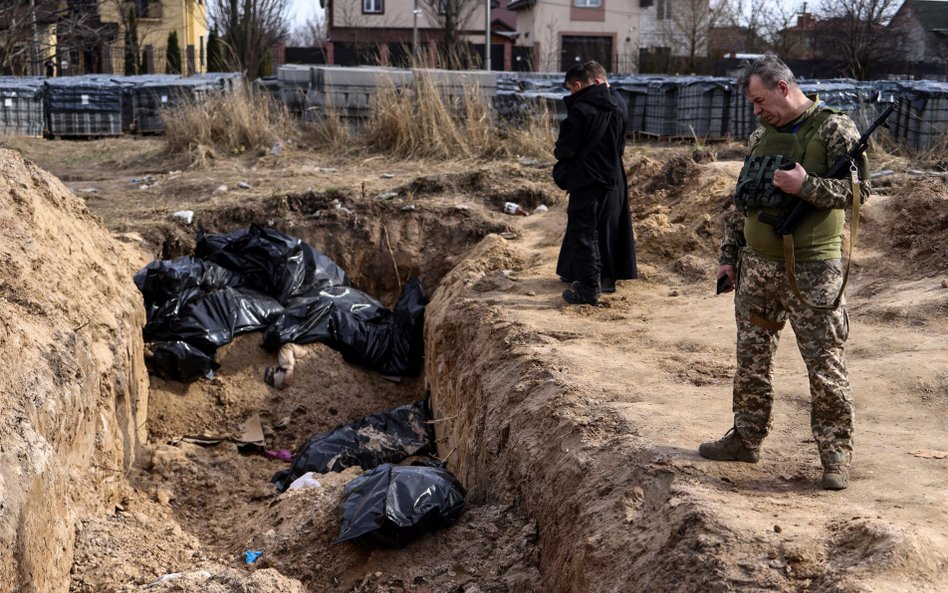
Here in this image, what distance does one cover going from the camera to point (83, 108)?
17.7 meters

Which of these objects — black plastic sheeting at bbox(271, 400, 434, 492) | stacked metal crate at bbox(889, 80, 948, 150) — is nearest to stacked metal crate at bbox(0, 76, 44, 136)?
black plastic sheeting at bbox(271, 400, 434, 492)

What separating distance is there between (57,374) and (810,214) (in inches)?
140

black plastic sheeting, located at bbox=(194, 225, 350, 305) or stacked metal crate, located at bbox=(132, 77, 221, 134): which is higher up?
stacked metal crate, located at bbox=(132, 77, 221, 134)

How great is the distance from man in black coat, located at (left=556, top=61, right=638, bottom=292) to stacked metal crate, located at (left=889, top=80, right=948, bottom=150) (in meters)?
6.61

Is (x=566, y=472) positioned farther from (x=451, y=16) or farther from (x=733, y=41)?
(x=733, y=41)

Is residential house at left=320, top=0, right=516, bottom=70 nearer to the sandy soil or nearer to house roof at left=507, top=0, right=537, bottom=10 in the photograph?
house roof at left=507, top=0, right=537, bottom=10

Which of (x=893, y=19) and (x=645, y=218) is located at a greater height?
(x=893, y=19)

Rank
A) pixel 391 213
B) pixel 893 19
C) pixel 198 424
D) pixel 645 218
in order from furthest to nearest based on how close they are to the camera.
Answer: pixel 893 19
pixel 391 213
pixel 645 218
pixel 198 424

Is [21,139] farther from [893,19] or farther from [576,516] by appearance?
[893,19]

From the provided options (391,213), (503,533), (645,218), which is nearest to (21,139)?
(391,213)

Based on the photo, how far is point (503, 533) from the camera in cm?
451

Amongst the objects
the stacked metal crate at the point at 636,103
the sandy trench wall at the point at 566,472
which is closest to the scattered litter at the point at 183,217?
the sandy trench wall at the point at 566,472

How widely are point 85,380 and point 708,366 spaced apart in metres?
3.43

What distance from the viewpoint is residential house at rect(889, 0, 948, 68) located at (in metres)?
33.6
